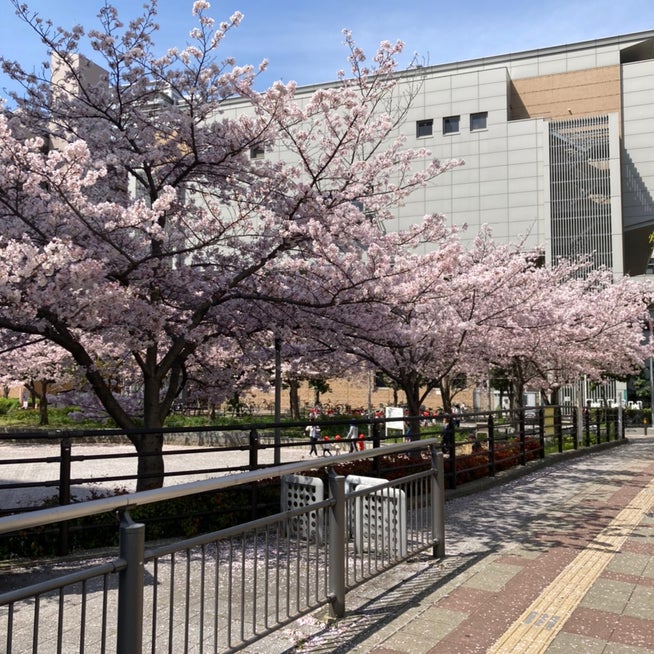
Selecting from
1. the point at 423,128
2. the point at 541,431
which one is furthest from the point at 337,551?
the point at 423,128

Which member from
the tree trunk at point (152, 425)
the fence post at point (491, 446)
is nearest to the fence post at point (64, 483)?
the tree trunk at point (152, 425)

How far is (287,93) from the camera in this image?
28.9 feet

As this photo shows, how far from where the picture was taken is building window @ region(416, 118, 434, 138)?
58537 mm

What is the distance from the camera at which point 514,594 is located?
5.30 metres

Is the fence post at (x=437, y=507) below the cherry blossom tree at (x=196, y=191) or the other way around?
below

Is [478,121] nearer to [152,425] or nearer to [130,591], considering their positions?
[152,425]

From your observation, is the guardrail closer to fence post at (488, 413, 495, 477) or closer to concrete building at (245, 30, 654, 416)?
fence post at (488, 413, 495, 477)

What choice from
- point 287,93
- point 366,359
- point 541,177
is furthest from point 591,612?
point 541,177

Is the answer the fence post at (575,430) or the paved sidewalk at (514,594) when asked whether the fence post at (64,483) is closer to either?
the paved sidewalk at (514,594)

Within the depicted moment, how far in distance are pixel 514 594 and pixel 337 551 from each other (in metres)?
1.64

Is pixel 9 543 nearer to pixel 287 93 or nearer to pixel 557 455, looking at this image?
pixel 287 93

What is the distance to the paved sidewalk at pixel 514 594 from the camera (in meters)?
4.32

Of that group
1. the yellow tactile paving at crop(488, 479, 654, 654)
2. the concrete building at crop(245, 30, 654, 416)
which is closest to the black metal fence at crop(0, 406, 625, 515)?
the yellow tactile paving at crop(488, 479, 654, 654)

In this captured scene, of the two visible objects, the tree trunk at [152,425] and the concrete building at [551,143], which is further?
the concrete building at [551,143]
